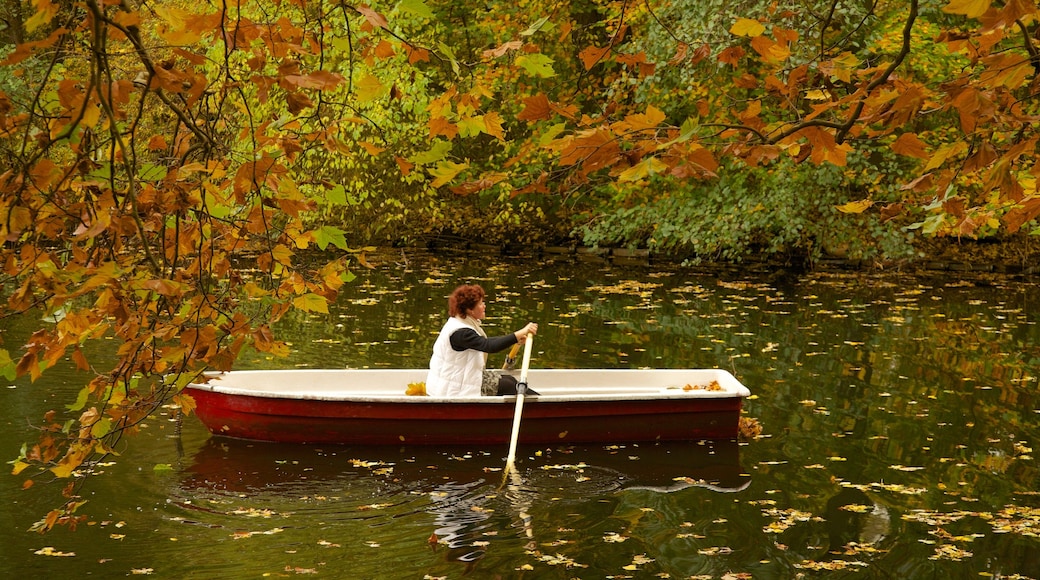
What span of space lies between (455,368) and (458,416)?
416 millimetres

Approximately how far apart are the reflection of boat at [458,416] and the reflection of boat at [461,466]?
0.09m

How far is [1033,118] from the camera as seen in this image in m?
3.59

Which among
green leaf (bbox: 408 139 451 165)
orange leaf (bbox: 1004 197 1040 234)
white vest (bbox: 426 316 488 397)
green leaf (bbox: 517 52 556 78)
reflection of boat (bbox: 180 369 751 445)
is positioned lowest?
reflection of boat (bbox: 180 369 751 445)

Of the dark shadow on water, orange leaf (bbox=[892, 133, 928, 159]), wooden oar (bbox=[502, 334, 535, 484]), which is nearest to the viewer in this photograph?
orange leaf (bbox=[892, 133, 928, 159])

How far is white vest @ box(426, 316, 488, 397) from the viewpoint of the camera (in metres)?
9.01

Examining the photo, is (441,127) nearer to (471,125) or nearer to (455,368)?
(471,125)

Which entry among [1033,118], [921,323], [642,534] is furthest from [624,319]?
[1033,118]

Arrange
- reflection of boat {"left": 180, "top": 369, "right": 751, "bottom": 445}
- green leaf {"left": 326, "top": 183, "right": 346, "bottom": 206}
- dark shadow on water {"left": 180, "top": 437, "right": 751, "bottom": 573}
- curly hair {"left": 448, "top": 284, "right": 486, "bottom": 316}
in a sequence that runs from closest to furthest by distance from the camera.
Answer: green leaf {"left": 326, "top": 183, "right": 346, "bottom": 206}, dark shadow on water {"left": 180, "top": 437, "right": 751, "bottom": 573}, reflection of boat {"left": 180, "top": 369, "right": 751, "bottom": 445}, curly hair {"left": 448, "top": 284, "right": 486, "bottom": 316}

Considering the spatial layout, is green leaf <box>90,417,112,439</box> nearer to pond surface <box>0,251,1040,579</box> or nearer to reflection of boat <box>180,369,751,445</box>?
pond surface <box>0,251,1040,579</box>

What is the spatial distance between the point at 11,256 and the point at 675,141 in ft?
6.16

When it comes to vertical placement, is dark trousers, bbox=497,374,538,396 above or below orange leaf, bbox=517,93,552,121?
below

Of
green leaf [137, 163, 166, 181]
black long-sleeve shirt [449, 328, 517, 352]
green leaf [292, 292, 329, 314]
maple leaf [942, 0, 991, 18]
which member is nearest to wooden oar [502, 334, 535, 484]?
black long-sleeve shirt [449, 328, 517, 352]

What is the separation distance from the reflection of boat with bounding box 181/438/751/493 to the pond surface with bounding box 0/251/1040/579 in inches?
1.0

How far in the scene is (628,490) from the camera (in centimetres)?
803
